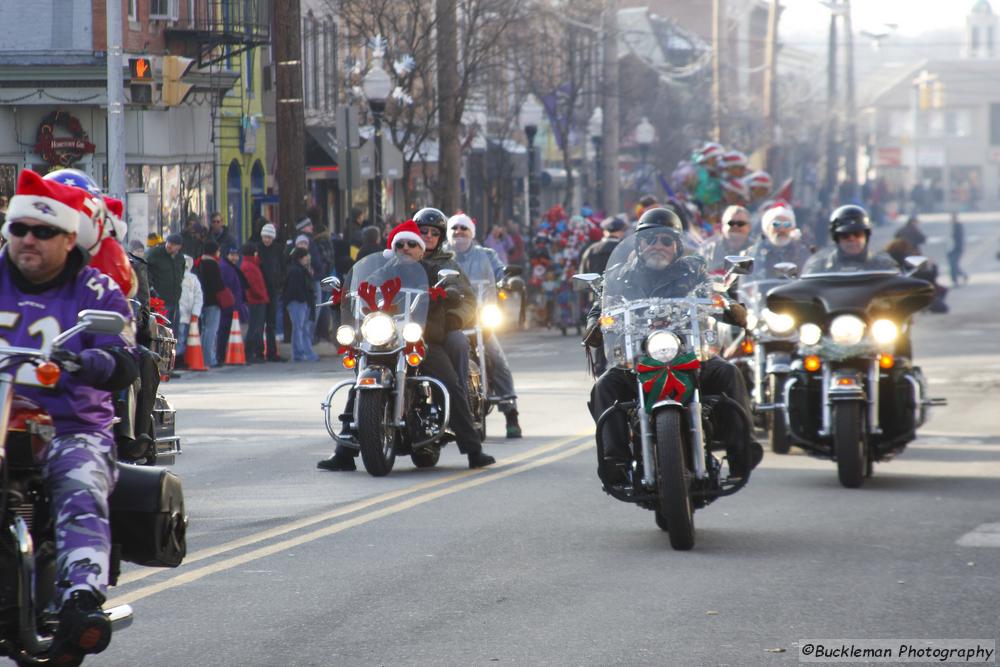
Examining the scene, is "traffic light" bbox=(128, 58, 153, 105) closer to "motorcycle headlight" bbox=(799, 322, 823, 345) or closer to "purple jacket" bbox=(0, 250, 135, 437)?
"motorcycle headlight" bbox=(799, 322, 823, 345)

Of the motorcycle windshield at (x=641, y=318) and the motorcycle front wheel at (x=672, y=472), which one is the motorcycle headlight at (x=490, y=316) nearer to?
the motorcycle windshield at (x=641, y=318)

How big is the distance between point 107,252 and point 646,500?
2.95m

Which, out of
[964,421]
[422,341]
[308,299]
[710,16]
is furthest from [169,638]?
[710,16]

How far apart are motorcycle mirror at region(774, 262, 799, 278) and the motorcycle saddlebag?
8.00 metres

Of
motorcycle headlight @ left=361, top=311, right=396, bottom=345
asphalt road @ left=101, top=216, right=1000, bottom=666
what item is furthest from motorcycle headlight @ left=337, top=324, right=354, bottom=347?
asphalt road @ left=101, top=216, right=1000, bottom=666

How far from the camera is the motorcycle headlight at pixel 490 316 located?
14.9m

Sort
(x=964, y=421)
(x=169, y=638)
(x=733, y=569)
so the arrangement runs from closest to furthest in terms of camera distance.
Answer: (x=169, y=638) → (x=733, y=569) → (x=964, y=421)

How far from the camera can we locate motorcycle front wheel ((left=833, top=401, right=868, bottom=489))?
11.9m

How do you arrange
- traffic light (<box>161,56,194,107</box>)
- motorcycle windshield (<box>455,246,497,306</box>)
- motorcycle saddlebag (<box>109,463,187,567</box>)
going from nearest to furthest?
motorcycle saddlebag (<box>109,463,187,567</box>)
motorcycle windshield (<box>455,246,497,306</box>)
traffic light (<box>161,56,194,107</box>)

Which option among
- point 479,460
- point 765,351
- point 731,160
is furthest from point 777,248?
point 731,160

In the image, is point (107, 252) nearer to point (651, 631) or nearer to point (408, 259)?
point (651, 631)

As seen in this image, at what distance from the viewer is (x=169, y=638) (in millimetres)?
7547

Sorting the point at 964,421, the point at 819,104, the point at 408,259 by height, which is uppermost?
the point at 819,104

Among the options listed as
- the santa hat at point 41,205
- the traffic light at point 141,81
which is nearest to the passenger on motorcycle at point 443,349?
the santa hat at point 41,205
